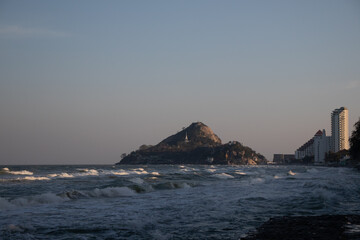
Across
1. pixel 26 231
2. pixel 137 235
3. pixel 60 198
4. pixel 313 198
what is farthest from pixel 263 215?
pixel 60 198

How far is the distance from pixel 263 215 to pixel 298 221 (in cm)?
231

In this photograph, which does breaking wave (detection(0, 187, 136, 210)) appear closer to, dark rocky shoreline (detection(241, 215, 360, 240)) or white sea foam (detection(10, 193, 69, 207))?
white sea foam (detection(10, 193, 69, 207))

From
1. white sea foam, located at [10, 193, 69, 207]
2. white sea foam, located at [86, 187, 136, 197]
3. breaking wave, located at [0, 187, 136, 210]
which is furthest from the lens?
white sea foam, located at [86, 187, 136, 197]

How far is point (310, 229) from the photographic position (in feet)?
29.3

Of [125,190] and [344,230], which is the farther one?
[125,190]

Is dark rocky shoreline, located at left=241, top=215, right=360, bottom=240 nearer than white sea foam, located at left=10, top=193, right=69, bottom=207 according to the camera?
Yes

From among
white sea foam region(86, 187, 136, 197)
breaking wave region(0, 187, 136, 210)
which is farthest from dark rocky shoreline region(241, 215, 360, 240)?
white sea foam region(86, 187, 136, 197)

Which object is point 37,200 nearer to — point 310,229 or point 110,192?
point 110,192

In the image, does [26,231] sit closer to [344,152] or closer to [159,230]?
Answer: [159,230]

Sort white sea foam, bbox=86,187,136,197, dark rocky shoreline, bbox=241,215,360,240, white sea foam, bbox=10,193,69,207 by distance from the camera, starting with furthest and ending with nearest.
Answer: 1. white sea foam, bbox=86,187,136,197
2. white sea foam, bbox=10,193,69,207
3. dark rocky shoreline, bbox=241,215,360,240

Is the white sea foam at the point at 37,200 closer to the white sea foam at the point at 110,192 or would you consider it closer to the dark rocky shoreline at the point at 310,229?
the white sea foam at the point at 110,192

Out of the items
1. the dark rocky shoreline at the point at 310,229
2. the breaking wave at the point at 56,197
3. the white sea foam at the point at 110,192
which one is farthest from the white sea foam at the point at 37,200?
the dark rocky shoreline at the point at 310,229

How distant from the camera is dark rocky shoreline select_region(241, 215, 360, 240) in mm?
8127

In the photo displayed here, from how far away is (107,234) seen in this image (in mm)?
9516
